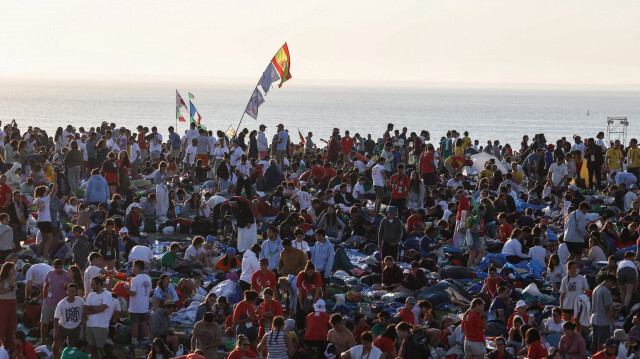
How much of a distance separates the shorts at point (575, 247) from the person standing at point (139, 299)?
8864 mm

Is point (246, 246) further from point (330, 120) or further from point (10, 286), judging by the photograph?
point (330, 120)

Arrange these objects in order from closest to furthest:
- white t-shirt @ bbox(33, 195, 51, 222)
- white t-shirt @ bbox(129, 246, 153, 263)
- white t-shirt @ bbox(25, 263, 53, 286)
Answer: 1. white t-shirt @ bbox(25, 263, 53, 286)
2. white t-shirt @ bbox(129, 246, 153, 263)
3. white t-shirt @ bbox(33, 195, 51, 222)

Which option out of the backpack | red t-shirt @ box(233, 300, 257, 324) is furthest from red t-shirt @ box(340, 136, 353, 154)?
red t-shirt @ box(233, 300, 257, 324)

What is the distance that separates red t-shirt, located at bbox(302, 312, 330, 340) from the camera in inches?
543

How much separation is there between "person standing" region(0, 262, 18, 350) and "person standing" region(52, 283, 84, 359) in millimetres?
765

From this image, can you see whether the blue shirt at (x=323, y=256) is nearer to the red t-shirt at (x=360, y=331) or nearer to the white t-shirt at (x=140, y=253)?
the red t-shirt at (x=360, y=331)

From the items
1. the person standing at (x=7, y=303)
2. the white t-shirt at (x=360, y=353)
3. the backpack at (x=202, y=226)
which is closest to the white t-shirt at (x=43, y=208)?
the backpack at (x=202, y=226)

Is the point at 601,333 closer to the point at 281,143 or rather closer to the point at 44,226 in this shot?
the point at 44,226

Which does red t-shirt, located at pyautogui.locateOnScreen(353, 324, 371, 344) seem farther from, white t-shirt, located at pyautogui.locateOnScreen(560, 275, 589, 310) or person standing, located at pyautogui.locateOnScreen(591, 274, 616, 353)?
person standing, located at pyautogui.locateOnScreen(591, 274, 616, 353)

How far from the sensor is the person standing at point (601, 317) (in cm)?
1411

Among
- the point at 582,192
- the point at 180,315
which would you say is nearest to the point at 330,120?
the point at 582,192

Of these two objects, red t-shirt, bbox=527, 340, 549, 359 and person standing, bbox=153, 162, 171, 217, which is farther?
person standing, bbox=153, 162, 171, 217

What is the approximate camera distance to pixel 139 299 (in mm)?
14500

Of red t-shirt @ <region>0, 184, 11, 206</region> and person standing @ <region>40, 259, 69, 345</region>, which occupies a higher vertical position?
red t-shirt @ <region>0, 184, 11, 206</region>
